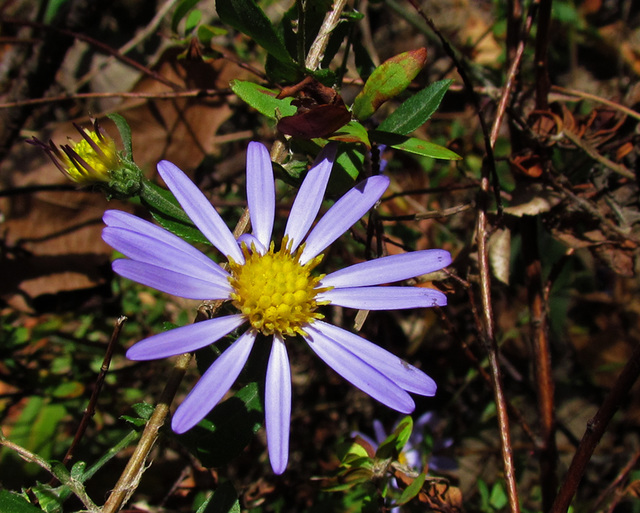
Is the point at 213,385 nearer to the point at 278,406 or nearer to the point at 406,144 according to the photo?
the point at 278,406

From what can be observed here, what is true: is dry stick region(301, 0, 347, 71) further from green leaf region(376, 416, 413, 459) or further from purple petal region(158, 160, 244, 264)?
green leaf region(376, 416, 413, 459)

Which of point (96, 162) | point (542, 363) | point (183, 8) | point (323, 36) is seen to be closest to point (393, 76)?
point (323, 36)

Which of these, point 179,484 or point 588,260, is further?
point 588,260

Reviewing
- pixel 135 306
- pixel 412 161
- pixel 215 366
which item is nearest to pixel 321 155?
pixel 215 366

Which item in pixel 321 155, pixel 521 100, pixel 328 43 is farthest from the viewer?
pixel 521 100

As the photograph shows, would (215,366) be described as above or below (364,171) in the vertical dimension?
below

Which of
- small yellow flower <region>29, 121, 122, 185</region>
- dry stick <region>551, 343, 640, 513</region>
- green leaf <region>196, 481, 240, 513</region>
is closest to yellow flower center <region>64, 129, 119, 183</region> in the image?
small yellow flower <region>29, 121, 122, 185</region>

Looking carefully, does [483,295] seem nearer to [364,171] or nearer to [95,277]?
[364,171]
